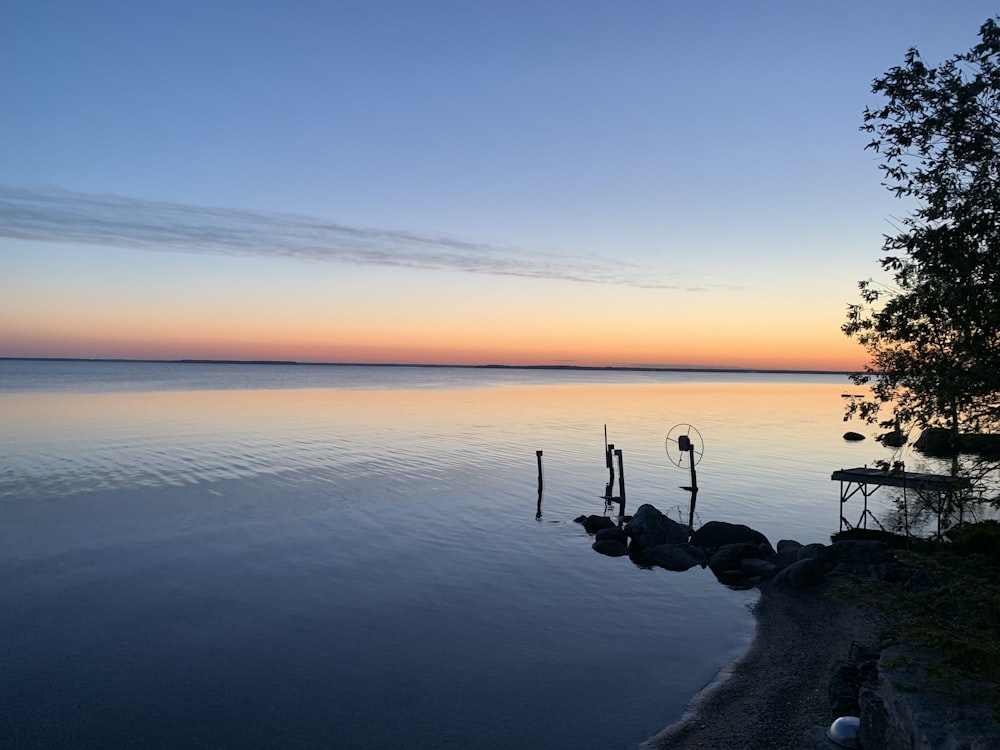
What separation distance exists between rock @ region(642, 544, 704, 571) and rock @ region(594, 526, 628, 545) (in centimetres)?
141

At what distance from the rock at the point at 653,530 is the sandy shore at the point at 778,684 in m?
6.42

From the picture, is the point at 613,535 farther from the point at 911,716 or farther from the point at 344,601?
the point at 911,716

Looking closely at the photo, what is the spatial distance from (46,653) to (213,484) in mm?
→ 19775

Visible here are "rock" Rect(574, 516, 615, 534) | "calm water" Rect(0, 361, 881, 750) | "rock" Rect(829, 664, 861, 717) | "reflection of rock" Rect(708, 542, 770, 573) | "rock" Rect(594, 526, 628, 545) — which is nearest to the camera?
"rock" Rect(829, 664, 861, 717)

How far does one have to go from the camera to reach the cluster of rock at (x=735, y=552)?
21.9 m

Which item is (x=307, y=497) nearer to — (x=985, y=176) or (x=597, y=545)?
(x=597, y=545)

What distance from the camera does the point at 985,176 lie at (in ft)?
42.9

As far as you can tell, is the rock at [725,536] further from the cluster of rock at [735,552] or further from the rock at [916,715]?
the rock at [916,715]

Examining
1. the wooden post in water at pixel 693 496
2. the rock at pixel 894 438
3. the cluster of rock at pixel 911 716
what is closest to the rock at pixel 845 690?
the cluster of rock at pixel 911 716

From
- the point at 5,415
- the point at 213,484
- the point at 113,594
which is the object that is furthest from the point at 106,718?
the point at 5,415

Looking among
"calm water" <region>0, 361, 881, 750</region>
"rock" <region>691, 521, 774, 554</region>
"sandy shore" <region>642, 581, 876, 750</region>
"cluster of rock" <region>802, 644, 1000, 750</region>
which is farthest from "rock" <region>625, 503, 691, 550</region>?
"cluster of rock" <region>802, 644, 1000, 750</region>

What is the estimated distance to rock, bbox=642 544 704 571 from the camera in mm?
24672

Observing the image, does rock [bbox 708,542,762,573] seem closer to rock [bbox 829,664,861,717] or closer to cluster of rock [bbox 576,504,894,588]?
cluster of rock [bbox 576,504,894,588]

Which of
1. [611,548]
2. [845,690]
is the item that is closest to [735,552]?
[611,548]
